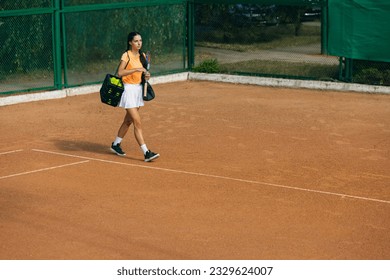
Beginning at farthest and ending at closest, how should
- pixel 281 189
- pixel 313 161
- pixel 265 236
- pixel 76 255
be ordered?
1. pixel 313 161
2. pixel 281 189
3. pixel 265 236
4. pixel 76 255

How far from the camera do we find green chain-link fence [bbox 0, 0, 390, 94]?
21.1 metres

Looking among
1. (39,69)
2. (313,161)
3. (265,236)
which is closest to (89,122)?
→ (39,69)

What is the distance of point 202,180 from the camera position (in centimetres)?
1421

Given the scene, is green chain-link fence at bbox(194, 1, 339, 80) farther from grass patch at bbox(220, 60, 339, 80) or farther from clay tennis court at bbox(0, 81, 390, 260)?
clay tennis court at bbox(0, 81, 390, 260)

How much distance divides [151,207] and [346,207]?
8.48ft

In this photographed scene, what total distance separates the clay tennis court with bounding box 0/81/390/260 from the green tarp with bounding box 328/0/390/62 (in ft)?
4.47

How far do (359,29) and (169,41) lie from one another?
4.78 m

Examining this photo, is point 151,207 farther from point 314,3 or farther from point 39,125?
point 314,3

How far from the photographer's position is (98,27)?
22547 mm

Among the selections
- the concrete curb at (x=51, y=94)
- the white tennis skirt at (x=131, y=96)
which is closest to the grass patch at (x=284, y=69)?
the concrete curb at (x=51, y=94)

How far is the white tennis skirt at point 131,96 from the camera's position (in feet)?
49.6

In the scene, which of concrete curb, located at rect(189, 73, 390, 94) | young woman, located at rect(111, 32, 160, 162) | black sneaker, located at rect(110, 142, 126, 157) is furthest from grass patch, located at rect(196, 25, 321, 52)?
young woman, located at rect(111, 32, 160, 162)

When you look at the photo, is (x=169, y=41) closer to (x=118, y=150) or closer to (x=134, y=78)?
(x=118, y=150)

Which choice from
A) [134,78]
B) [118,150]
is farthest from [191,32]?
[134,78]
